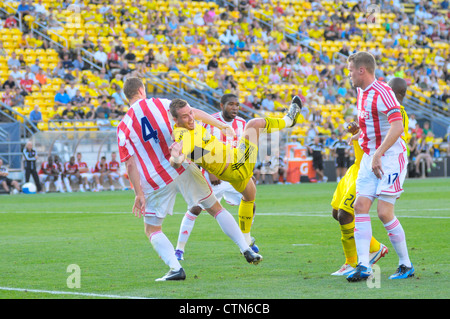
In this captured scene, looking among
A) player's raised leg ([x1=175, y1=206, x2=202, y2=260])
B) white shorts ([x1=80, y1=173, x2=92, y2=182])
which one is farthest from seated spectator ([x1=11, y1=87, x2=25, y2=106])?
player's raised leg ([x1=175, y1=206, x2=202, y2=260])

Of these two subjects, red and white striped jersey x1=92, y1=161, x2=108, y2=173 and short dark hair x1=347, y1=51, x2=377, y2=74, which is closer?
short dark hair x1=347, y1=51, x2=377, y2=74

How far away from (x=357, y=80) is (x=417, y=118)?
92.6 ft

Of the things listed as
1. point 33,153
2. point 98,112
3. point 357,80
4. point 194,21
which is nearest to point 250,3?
point 194,21

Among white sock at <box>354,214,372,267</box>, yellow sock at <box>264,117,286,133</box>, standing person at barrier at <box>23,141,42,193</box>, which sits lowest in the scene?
standing person at barrier at <box>23,141,42,193</box>

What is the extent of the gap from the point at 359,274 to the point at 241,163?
184 cm

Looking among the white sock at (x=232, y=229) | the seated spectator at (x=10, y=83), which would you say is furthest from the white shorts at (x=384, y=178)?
the seated spectator at (x=10, y=83)

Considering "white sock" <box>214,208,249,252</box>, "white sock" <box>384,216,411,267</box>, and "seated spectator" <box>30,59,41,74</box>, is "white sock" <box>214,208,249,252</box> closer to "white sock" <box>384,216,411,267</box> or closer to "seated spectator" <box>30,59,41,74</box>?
"white sock" <box>384,216,411,267</box>

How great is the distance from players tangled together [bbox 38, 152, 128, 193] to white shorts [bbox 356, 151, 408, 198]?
773 inches

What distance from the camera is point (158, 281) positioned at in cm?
756

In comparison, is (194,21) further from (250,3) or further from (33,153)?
(33,153)

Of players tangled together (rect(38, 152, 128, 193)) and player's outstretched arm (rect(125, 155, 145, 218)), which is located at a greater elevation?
player's outstretched arm (rect(125, 155, 145, 218))

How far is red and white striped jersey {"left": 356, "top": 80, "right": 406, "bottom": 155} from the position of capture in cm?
735

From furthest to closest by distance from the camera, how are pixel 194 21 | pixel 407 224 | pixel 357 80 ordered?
pixel 194 21
pixel 407 224
pixel 357 80

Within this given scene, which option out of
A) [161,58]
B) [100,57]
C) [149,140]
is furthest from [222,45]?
[149,140]
